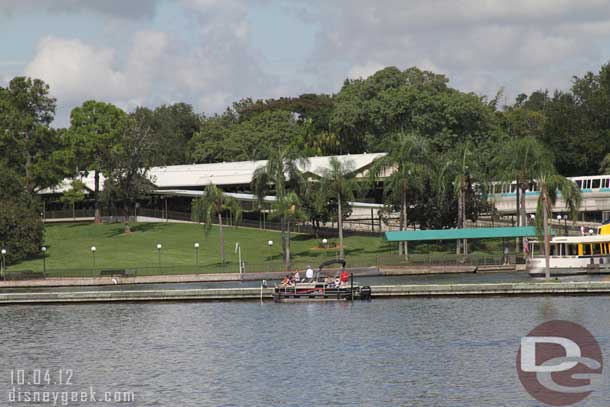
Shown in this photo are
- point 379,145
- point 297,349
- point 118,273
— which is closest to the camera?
point 297,349

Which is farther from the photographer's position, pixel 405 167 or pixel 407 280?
pixel 405 167

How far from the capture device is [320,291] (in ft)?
261

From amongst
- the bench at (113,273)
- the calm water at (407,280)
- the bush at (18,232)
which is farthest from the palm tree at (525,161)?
the bush at (18,232)

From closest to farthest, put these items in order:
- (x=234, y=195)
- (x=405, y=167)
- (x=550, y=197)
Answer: (x=550, y=197) < (x=405, y=167) < (x=234, y=195)

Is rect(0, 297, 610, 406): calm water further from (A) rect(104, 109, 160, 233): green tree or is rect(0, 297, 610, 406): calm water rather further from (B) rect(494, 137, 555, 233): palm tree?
(A) rect(104, 109, 160, 233): green tree

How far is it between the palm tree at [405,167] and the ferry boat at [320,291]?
108ft

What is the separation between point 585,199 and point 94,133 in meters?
60.4

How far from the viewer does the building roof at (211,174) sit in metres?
146

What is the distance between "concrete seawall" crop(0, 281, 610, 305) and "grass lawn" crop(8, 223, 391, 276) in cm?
1546

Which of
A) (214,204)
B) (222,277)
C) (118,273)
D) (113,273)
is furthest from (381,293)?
(214,204)

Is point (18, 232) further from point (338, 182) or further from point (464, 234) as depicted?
point (464, 234)

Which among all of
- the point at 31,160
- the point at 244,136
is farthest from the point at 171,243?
the point at 244,136

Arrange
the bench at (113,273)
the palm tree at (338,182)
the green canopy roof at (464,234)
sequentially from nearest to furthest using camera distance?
1. the bench at (113,273)
2. the green canopy roof at (464,234)
3. the palm tree at (338,182)

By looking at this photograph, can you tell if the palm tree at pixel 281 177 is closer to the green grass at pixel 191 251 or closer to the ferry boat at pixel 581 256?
the green grass at pixel 191 251
